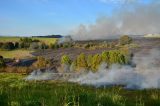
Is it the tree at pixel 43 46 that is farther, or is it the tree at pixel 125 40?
the tree at pixel 43 46

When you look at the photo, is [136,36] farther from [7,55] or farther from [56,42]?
[7,55]

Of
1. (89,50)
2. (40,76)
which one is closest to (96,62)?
(40,76)

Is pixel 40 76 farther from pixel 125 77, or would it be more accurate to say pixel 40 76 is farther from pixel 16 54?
pixel 16 54

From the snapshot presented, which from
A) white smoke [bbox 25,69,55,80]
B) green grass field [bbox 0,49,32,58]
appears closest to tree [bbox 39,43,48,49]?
green grass field [bbox 0,49,32,58]

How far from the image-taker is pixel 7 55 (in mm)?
137000

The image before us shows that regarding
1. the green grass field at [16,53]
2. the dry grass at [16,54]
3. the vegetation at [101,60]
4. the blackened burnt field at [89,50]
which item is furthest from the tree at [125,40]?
the vegetation at [101,60]

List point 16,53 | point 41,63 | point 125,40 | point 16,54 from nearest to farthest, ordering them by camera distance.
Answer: point 41,63, point 16,54, point 16,53, point 125,40

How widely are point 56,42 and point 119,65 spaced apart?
282 feet

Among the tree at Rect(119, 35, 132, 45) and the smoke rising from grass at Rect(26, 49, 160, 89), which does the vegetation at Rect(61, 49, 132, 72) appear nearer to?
the smoke rising from grass at Rect(26, 49, 160, 89)

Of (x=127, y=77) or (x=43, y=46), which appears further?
(x=43, y=46)

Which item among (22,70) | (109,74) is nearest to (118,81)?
(109,74)

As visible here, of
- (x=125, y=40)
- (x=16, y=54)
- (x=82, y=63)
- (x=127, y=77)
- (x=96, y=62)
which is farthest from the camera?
(x=125, y=40)

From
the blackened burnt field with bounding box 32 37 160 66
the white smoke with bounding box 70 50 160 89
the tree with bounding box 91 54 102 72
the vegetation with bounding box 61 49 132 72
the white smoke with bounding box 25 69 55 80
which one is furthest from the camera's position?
A: the blackened burnt field with bounding box 32 37 160 66

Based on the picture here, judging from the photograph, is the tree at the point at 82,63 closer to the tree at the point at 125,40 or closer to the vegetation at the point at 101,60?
the vegetation at the point at 101,60
